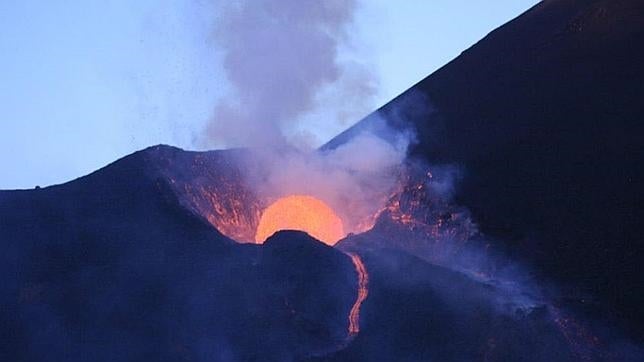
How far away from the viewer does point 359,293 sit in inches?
901

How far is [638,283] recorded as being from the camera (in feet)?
88.2

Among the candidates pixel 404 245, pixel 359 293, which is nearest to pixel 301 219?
pixel 404 245

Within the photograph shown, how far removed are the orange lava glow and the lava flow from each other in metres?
4.89

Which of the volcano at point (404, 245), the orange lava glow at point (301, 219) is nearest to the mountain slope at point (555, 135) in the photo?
the volcano at point (404, 245)

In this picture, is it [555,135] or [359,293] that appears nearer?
[359,293]

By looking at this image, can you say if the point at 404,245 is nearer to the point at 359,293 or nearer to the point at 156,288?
the point at 359,293

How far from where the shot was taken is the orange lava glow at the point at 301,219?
29016 millimetres

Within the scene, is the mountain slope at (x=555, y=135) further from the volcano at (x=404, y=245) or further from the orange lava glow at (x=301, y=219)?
the orange lava glow at (x=301, y=219)

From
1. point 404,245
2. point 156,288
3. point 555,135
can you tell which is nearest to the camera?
point 156,288

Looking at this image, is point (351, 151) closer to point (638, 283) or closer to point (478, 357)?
point (638, 283)

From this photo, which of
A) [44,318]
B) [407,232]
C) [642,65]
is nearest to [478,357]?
[407,232]

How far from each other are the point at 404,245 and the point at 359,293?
520 cm

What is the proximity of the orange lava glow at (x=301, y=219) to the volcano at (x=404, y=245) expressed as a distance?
2.1 inches

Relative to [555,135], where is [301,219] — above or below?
below
